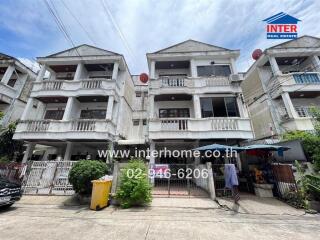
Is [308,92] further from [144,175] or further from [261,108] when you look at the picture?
[144,175]

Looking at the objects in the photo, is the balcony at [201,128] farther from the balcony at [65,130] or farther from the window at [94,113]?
the window at [94,113]

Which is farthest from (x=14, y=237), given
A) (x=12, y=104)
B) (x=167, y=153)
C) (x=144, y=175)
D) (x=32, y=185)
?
(x=12, y=104)

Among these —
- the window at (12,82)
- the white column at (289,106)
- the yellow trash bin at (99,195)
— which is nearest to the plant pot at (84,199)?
the yellow trash bin at (99,195)

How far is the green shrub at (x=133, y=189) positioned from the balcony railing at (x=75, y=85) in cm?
832

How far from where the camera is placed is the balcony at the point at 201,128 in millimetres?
11023

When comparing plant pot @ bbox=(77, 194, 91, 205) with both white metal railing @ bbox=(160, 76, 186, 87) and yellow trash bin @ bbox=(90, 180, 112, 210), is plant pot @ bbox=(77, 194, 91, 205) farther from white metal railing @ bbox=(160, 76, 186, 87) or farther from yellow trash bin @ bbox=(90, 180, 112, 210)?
white metal railing @ bbox=(160, 76, 186, 87)

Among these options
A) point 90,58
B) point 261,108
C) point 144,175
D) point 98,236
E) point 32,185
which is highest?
point 90,58

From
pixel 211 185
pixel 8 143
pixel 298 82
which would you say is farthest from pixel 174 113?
pixel 8 143

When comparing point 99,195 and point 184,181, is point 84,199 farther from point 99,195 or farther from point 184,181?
point 184,181

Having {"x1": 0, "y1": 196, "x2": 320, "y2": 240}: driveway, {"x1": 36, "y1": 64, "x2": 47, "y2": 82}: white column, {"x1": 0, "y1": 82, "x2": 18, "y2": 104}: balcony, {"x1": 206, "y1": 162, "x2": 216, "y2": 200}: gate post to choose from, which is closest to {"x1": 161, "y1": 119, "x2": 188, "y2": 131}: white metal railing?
{"x1": 206, "y1": 162, "x2": 216, "y2": 200}: gate post

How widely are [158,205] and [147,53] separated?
39.7 ft

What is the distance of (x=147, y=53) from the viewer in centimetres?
1404

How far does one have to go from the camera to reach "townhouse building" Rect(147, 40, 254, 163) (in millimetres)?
11305

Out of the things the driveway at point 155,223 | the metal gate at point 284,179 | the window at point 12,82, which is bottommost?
the driveway at point 155,223
